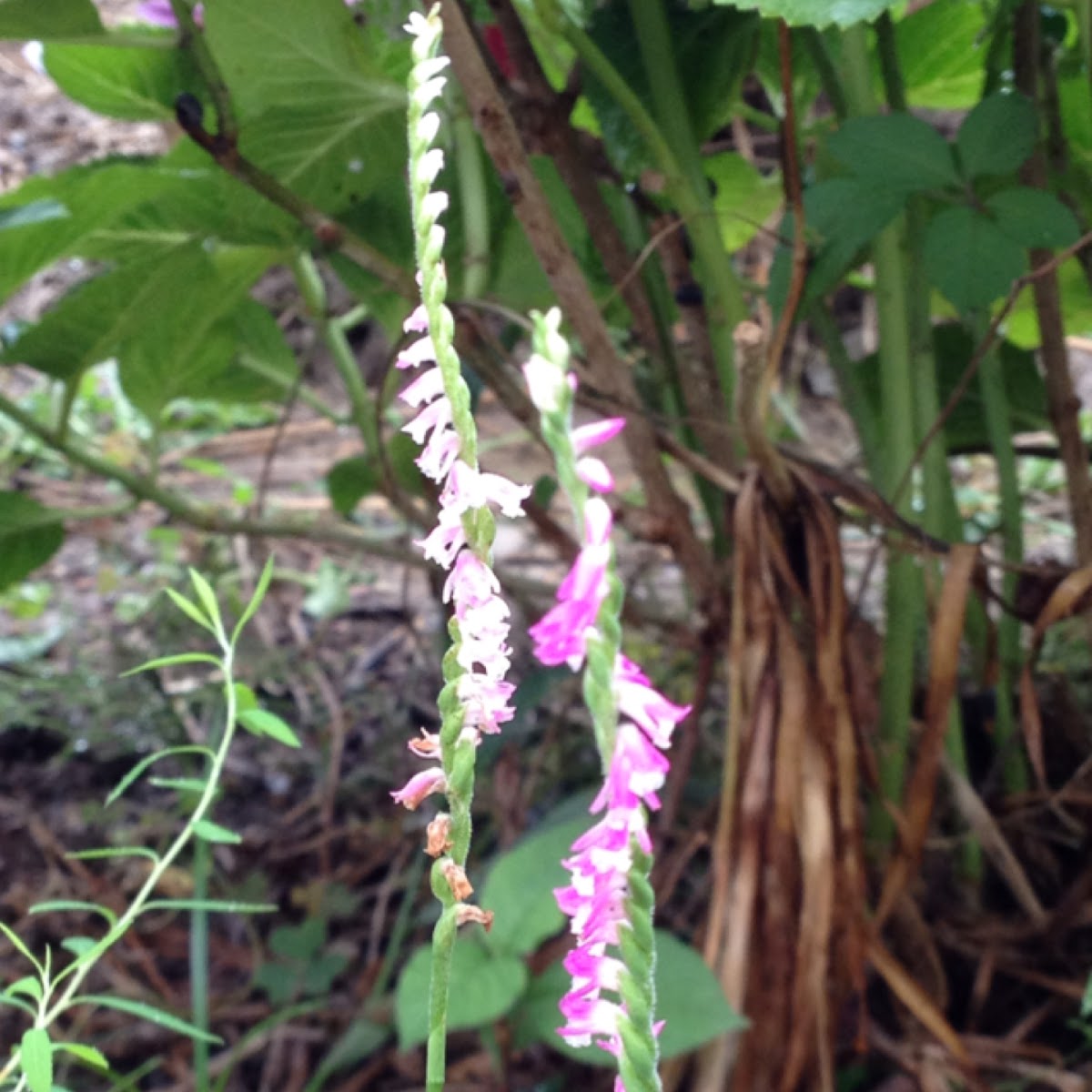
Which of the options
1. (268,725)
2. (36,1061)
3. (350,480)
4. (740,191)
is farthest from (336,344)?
(36,1061)

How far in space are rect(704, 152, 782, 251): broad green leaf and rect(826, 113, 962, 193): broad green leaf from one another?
0.32 metres

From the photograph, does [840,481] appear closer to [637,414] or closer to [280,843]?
[637,414]

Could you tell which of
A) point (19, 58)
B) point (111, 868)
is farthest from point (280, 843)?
point (19, 58)

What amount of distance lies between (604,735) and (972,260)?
18.7 inches

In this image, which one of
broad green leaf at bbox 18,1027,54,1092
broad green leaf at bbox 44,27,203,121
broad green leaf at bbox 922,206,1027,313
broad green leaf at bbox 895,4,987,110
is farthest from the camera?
broad green leaf at bbox 895,4,987,110

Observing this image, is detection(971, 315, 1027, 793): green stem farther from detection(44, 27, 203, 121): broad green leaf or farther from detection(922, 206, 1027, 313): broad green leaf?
detection(44, 27, 203, 121): broad green leaf

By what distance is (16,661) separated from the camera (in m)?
1.32

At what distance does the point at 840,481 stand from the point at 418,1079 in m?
0.51

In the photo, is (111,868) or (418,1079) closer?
(418,1079)

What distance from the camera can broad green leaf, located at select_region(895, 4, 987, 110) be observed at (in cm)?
76

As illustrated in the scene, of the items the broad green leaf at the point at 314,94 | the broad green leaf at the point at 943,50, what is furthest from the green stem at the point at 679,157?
the broad green leaf at the point at 943,50

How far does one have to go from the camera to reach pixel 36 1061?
25 centimetres

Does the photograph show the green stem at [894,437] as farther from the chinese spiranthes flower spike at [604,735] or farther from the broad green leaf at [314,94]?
the chinese spiranthes flower spike at [604,735]

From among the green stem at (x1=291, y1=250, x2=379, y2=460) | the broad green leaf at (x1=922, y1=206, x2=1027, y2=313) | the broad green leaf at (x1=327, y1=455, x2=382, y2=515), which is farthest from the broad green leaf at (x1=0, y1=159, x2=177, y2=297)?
the broad green leaf at (x1=922, y1=206, x2=1027, y2=313)
